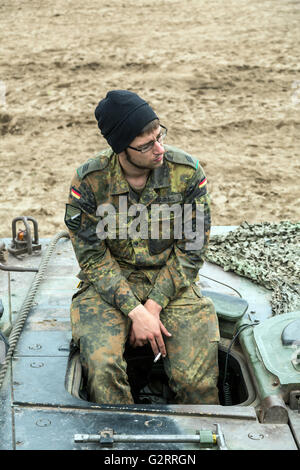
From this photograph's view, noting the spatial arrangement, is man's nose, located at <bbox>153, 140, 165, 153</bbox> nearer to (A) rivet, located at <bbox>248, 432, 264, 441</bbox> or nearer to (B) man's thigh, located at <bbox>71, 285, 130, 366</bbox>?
(B) man's thigh, located at <bbox>71, 285, 130, 366</bbox>

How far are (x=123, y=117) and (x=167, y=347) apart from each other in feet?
3.30

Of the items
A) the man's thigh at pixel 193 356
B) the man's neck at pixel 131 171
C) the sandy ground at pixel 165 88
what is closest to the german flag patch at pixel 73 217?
the man's neck at pixel 131 171

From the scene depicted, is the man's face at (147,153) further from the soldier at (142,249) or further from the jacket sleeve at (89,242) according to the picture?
the jacket sleeve at (89,242)

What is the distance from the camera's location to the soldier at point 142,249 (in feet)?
10.5

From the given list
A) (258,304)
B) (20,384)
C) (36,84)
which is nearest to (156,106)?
(36,84)

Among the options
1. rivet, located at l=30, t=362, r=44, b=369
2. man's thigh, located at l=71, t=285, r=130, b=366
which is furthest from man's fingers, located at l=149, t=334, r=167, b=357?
rivet, located at l=30, t=362, r=44, b=369

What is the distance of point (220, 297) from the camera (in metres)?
3.57

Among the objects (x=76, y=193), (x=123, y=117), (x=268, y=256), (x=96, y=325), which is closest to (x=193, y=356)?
(x=96, y=325)

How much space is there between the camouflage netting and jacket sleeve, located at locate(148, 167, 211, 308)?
500 mm

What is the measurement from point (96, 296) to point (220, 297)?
0.61 m

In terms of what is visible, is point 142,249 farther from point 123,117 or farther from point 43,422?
point 43,422

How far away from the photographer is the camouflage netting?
12.3 ft

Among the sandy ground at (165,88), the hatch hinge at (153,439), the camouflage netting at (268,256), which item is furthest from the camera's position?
the sandy ground at (165,88)

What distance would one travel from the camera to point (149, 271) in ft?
11.4
